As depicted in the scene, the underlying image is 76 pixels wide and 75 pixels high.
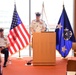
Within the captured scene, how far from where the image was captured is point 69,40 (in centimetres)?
816

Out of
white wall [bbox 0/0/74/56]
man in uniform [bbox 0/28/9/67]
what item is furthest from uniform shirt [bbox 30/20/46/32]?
white wall [bbox 0/0/74/56]

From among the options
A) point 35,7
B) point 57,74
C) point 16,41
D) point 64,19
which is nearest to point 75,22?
point 64,19

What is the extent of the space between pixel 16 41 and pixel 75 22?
250 cm

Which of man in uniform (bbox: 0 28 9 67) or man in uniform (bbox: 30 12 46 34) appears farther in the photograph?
man in uniform (bbox: 30 12 46 34)

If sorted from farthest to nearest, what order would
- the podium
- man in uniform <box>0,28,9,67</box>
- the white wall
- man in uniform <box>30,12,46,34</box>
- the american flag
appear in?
1. the white wall
2. the american flag
3. man in uniform <box>30,12,46,34</box>
4. the podium
5. man in uniform <box>0,28,9,67</box>

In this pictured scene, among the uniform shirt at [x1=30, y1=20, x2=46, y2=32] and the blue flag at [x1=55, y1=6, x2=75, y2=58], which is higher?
the uniform shirt at [x1=30, y1=20, x2=46, y2=32]

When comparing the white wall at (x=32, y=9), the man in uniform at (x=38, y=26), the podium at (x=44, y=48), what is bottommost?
the podium at (x=44, y=48)

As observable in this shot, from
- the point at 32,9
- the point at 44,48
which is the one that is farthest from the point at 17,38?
the point at 32,9

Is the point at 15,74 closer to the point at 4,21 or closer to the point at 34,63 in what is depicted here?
the point at 34,63

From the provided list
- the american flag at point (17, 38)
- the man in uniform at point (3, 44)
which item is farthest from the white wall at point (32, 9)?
the man in uniform at point (3, 44)

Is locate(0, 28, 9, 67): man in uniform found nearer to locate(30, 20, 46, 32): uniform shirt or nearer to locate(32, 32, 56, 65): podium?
locate(32, 32, 56, 65): podium

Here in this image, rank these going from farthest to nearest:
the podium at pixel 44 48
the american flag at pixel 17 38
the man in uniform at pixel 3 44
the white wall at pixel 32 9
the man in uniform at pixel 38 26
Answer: the white wall at pixel 32 9 < the american flag at pixel 17 38 < the man in uniform at pixel 38 26 < the podium at pixel 44 48 < the man in uniform at pixel 3 44

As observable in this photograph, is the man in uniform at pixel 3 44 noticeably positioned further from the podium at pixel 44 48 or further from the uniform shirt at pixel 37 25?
the uniform shirt at pixel 37 25

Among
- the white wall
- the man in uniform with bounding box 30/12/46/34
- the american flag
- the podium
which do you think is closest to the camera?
the podium
